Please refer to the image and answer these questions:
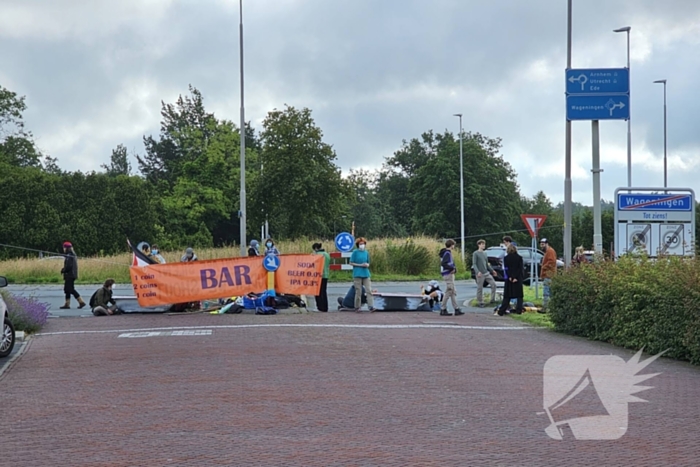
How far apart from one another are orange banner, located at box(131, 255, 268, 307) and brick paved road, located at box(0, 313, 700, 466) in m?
5.84

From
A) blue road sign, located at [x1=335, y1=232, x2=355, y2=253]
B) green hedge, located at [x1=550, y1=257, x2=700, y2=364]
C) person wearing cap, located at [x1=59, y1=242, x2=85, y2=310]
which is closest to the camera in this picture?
green hedge, located at [x1=550, y1=257, x2=700, y2=364]

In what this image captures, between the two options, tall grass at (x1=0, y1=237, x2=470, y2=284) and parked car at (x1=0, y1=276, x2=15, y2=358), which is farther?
tall grass at (x1=0, y1=237, x2=470, y2=284)

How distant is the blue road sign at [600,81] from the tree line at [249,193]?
21655 mm

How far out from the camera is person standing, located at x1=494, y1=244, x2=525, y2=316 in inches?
882

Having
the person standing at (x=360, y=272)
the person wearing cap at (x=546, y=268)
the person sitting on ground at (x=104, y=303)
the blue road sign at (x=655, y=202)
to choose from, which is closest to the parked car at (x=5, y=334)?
the person sitting on ground at (x=104, y=303)

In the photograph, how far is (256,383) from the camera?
1150cm

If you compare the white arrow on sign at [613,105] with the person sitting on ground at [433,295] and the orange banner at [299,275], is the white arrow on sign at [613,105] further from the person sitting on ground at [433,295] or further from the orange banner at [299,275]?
the orange banner at [299,275]

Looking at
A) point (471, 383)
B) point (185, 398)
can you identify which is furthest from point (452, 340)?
point (185, 398)

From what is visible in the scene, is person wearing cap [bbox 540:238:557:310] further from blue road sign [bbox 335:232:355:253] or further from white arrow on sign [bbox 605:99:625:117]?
blue road sign [bbox 335:232:355:253]

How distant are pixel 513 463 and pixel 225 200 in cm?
7203

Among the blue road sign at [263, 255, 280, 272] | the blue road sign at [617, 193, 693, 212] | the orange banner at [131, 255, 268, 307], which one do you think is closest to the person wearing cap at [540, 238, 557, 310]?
the blue road sign at [617, 193, 693, 212]

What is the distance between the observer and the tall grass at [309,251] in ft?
140

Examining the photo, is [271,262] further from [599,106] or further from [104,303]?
[599,106]

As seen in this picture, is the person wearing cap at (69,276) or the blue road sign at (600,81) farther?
the person wearing cap at (69,276)
